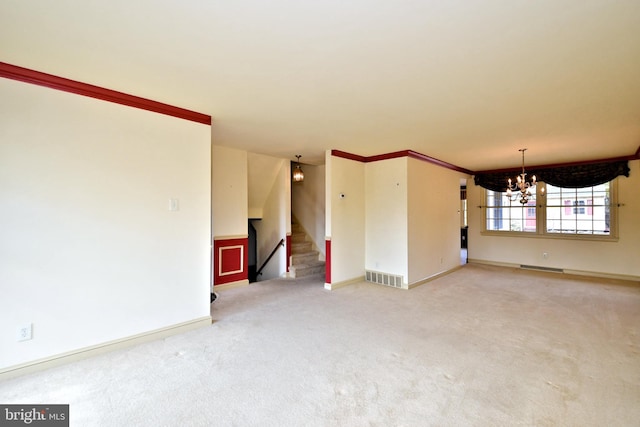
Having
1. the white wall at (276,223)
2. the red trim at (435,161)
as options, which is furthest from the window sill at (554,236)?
the white wall at (276,223)

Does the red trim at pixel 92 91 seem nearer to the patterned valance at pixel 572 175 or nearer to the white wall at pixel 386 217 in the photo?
the white wall at pixel 386 217

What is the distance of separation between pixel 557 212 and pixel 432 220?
3.25 m

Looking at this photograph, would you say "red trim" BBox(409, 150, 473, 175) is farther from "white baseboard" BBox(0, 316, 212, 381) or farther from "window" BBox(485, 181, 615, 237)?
"white baseboard" BBox(0, 316, 212, 381)

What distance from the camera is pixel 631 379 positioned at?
2.24 m

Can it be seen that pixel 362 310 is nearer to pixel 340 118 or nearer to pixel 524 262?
pixel 340 118

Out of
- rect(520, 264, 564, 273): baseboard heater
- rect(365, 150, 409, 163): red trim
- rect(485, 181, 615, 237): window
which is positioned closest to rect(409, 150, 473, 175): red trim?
rect(365, 150, 409, 163): red trim

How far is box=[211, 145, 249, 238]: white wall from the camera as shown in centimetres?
484

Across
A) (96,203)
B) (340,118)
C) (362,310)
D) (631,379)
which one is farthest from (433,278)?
(96,203)

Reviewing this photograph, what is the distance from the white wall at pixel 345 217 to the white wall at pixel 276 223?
1.32m

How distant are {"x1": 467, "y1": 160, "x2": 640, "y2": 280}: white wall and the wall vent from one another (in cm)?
361

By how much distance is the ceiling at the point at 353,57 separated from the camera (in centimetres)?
159

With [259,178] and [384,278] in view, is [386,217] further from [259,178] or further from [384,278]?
[259,178]

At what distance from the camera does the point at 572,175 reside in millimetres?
6074

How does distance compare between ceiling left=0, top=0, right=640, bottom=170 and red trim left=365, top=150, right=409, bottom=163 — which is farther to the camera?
red trim left=365, top=150, right=409, bottom=163
